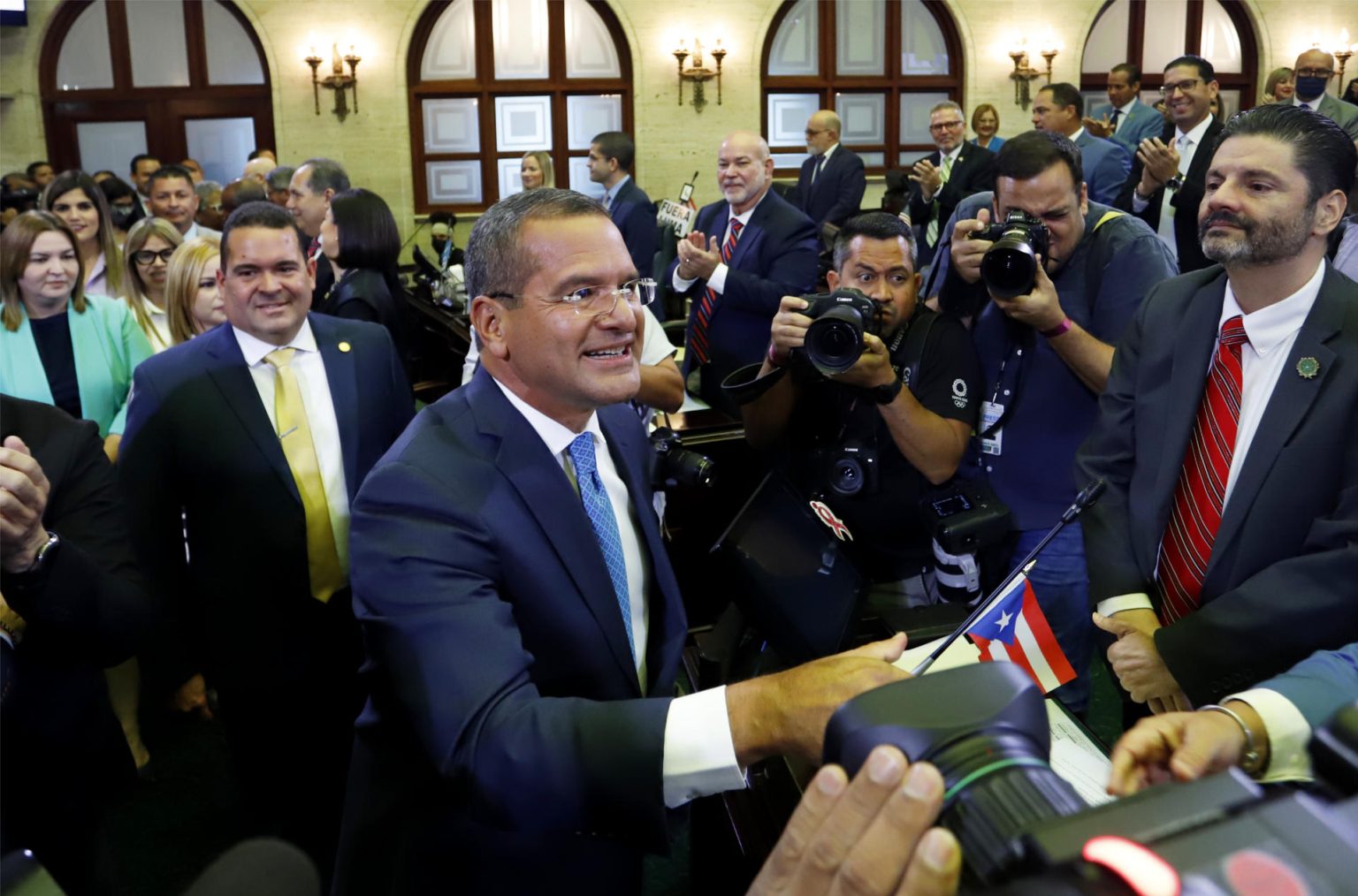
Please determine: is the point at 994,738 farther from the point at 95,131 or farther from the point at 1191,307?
the point at 95,131

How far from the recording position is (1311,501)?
5.65 ft

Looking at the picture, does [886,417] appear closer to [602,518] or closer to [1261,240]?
[1261,240]

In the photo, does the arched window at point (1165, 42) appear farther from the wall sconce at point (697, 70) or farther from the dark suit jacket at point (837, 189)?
the dark suit jacket at point (837, 189)

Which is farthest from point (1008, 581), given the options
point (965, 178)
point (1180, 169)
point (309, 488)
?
point (965, 178)

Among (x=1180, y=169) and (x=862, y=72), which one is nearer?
(x=1180, y=169)

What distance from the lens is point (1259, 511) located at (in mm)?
1747

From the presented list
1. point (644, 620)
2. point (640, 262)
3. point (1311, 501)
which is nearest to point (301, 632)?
point (644, 620)

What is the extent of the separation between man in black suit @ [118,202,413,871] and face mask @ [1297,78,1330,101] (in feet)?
17.5

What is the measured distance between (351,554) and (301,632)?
44.9 inches

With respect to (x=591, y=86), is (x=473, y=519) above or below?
below

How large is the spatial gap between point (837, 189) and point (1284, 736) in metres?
6.91

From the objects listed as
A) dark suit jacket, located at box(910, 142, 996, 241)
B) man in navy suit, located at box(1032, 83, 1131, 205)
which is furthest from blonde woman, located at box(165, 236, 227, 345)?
dark suit jacket, located at box(910, 142, 996, 241)

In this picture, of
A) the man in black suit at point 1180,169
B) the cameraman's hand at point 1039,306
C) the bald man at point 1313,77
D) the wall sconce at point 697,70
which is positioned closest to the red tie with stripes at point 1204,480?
the cameraman's hand at point 1039,306

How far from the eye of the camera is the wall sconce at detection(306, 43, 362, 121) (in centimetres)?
1107
